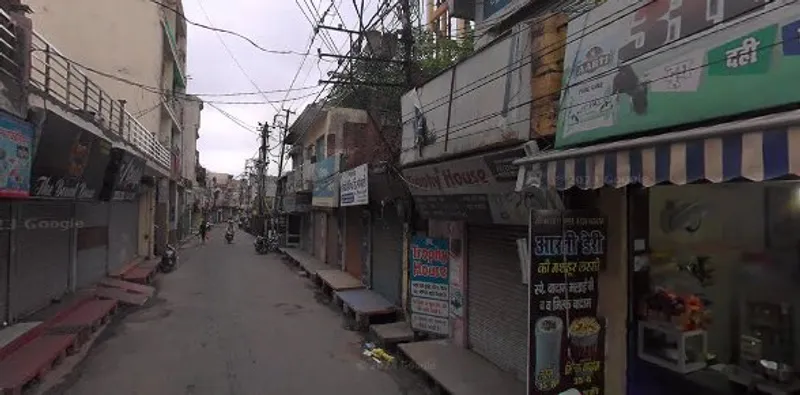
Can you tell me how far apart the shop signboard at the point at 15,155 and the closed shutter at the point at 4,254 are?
281 cm

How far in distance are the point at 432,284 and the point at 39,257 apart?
8.05m

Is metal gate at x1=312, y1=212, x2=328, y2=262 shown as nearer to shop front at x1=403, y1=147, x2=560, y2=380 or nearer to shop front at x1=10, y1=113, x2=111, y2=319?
shop front at x1=10, y1=113, x2=111, y2=319

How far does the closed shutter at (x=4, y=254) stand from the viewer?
31.0ft

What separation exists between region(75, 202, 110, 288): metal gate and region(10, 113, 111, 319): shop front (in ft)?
0.08

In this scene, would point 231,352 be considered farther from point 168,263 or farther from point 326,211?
point 168,263

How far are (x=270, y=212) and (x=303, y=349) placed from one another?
3112 cm

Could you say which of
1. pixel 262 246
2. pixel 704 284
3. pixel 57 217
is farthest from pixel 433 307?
pixel 262 246

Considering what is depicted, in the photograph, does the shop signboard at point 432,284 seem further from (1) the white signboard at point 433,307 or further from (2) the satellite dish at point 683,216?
(2) the satellite dish at point 683,216

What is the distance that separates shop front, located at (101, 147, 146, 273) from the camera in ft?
41.6

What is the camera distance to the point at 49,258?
12.1m

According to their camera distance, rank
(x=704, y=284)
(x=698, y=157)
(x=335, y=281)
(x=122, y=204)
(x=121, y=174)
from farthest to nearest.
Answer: (x=122, y=204) < (x=335, y=281) < (x=121, y=174) < (x=704, y=284) < (x=698, y=157)

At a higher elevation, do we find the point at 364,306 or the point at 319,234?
the point at 319,234

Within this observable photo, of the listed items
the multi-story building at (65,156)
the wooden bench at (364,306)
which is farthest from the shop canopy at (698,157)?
the wooden bench at (364,306)

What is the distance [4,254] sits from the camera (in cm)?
970
